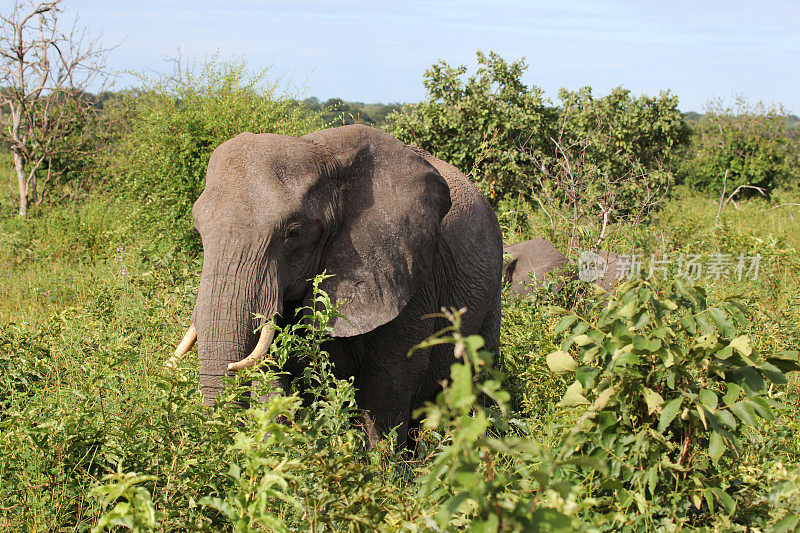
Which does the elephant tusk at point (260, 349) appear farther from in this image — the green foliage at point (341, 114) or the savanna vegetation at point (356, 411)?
the green foliage at point (341, 114)

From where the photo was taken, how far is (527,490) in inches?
76.9

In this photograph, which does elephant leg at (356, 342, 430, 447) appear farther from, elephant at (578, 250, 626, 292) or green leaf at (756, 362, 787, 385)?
elephant at (578, 250, 626, 292)

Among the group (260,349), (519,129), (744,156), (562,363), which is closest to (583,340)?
(562,363)

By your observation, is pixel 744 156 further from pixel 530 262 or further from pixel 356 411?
pixel 356 411

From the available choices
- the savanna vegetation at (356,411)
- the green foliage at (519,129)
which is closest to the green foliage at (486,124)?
the green foliage at (519,129)

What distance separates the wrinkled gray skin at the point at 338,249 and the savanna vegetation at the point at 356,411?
0.64 feet

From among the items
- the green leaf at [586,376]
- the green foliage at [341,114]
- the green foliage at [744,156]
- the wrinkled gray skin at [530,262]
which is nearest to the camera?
the green leaf at [586,376]

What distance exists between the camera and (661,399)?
2.66m

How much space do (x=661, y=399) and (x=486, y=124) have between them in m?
8.07

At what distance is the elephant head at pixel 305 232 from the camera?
335 cm

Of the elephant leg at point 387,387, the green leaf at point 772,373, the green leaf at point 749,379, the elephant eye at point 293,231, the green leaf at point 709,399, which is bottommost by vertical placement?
the elephant leg at point 387,387

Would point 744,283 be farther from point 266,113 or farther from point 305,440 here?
point 305,440

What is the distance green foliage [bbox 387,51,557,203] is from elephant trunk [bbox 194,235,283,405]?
7.02 m

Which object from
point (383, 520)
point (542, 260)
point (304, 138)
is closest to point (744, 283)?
point (542, 260)
